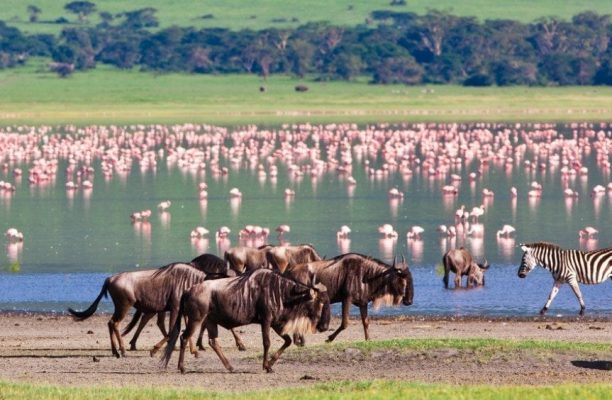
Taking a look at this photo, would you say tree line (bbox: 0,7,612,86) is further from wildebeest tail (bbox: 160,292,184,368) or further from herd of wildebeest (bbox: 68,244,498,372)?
wildebeest tail (bbox: 160,292,184,368)

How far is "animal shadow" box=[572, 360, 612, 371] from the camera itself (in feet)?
47.1

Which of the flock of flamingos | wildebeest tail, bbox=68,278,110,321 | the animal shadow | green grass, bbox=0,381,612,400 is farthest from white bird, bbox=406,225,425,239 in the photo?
green grass, bbox=0,381,612,400

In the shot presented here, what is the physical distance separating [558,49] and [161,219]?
325 ft

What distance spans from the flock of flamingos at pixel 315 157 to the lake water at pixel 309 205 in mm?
153

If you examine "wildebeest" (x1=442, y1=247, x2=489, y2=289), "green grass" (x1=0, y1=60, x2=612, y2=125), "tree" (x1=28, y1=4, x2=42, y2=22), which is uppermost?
"tree" (x1=28, y1=4, x2=42, y2=22)

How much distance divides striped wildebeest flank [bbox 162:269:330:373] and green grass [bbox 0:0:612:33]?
137547 millimetres

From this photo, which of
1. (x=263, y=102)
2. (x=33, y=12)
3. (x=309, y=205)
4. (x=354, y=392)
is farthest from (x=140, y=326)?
(x=33, y=12)

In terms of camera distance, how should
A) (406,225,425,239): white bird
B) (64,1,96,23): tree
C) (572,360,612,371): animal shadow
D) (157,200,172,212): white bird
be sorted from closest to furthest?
(572,360,612,371): animal shadow → (406,225,425,239): white bird → (157,200,172,212): white bird → (64,1,96,23): tree

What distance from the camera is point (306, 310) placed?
47.7 ft

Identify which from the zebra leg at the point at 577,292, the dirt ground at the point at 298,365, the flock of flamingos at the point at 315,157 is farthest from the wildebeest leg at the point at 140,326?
the flock of flamingos at the point at 315,157

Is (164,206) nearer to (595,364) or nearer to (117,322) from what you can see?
(117,322)

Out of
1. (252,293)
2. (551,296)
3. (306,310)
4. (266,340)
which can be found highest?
(252,293)

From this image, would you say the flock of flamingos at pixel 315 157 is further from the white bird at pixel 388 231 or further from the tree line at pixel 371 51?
the tree line at pixel 371 51

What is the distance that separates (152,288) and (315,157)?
1592 inches
